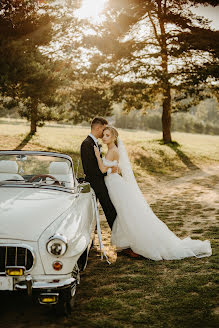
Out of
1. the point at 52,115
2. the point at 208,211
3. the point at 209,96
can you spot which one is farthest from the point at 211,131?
the point at 208,211

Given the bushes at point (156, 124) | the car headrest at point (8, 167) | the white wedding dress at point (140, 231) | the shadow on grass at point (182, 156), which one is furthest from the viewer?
the bushes at point (156, 124)

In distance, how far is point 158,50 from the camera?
986 inches

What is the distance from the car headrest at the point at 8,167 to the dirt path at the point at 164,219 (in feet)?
5.86

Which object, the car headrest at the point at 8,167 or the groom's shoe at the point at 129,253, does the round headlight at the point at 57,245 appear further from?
the groom's shoe at the point at 129,253

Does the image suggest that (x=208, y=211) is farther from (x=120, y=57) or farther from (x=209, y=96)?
(x=209, y=96)

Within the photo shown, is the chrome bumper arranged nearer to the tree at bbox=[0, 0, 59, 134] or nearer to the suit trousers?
the suit trousers

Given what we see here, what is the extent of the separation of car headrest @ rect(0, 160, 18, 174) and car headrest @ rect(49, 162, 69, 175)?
1.68ft

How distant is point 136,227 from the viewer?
582cm

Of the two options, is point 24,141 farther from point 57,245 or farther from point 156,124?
point 156,124

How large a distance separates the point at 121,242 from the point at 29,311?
89.7 inches

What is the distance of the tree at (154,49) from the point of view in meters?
22.8

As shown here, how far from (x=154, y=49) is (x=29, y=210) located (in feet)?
75.7

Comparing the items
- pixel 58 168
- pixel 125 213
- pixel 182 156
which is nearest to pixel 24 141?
pixel 182 156

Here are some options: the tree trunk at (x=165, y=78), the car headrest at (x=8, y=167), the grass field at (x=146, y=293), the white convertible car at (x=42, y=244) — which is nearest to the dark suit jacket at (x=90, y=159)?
the car headrest at (x=8, y=167)
